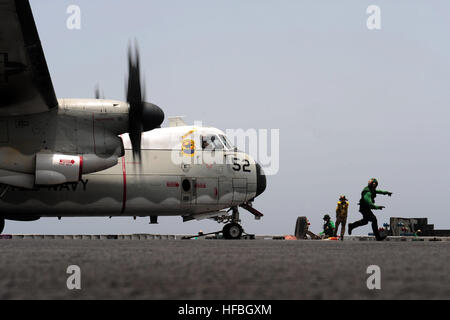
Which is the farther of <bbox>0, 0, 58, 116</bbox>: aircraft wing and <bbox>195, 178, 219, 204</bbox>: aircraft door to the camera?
<bbox>195, 178, 219, 204</bbox>: aircraft door

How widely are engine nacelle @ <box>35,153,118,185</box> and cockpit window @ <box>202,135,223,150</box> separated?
5.35m

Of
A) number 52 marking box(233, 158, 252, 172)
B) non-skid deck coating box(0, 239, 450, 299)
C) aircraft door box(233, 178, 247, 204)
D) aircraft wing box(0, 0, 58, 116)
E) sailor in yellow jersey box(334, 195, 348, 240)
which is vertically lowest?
non-skid deck coating box(0, 239, 450, 299)

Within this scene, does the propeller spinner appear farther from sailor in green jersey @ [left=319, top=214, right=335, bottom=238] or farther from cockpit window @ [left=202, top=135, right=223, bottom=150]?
sailor in green jersey @ [left=319, top=214, right=335, bottom=238]

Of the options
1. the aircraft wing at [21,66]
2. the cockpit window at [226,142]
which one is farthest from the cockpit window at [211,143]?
the aircraft wing at [21,66]

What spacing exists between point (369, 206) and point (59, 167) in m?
9.24

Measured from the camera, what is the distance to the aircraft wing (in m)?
14.1

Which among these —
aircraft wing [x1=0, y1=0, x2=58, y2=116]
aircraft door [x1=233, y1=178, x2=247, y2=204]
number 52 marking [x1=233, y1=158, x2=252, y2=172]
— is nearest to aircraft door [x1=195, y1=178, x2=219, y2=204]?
aircraft door [x1=233, y1=178, x2=247, y2=204]

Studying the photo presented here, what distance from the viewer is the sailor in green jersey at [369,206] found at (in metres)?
19.7

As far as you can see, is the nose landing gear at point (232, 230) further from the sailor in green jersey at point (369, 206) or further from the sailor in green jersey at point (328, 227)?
the sailor in green jersey at point (328, 227)

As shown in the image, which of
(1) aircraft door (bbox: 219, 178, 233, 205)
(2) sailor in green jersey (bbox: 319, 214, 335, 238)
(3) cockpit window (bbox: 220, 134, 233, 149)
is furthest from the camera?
(2) sailor in green jersey (bbox: 319, 214, 335, 238)

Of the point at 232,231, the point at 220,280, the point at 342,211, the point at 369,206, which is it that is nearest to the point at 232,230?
the point at 232,231

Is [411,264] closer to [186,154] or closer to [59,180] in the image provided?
[59,180]

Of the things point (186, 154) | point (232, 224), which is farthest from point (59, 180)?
point (232, 224)

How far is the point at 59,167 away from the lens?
1734cm
